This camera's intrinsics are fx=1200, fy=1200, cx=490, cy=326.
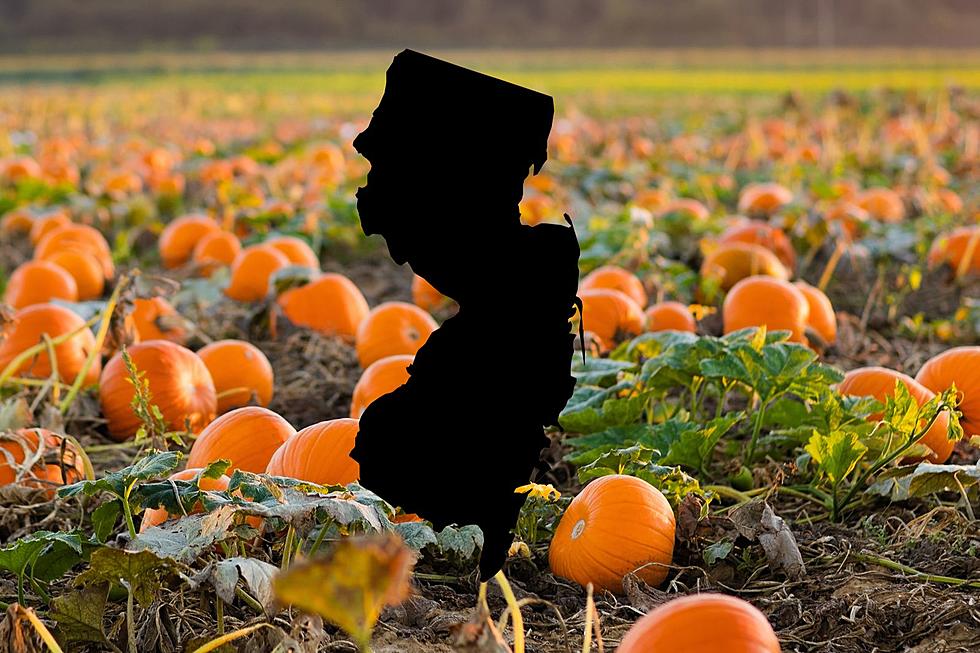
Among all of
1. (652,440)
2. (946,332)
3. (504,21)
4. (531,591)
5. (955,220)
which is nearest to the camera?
(531,591)

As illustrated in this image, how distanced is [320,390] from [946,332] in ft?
7.97

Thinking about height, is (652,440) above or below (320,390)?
above

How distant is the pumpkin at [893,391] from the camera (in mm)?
3082

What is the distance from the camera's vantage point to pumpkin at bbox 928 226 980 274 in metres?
5.59

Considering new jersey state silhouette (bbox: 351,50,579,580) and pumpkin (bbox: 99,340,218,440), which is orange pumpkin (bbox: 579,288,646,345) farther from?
new jersey state silhouette (bbox: 351,50,579,580)

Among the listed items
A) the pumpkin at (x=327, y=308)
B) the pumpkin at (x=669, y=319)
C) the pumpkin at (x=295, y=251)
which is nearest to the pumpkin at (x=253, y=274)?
the pumpkin at (x=295, y=251)

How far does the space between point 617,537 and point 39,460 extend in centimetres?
147

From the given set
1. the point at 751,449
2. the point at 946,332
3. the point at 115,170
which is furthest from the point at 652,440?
the point at 115,170

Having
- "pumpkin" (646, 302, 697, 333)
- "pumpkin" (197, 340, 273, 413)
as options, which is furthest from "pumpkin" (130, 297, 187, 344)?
"pumpkin" (646, 302, 697, 333)

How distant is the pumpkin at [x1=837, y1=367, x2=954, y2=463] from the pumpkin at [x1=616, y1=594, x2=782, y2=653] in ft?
4.41

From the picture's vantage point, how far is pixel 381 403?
223 centimetres

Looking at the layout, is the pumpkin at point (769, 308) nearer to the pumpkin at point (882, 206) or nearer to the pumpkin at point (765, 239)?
the pumpkin at point (765, 239)

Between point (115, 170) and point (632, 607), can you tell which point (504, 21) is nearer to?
point (115, 170)

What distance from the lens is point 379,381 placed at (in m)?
3.44
